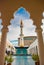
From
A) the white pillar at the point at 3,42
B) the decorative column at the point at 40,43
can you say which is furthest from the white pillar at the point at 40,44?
the white pillar at the point at 3,42

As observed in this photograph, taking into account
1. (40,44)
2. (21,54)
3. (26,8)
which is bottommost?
(21,54)

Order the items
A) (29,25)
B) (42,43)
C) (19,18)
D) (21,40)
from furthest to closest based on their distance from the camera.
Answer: (21,40) < (29,25) < (19,18) < (42,43)

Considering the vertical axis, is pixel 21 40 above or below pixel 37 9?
below

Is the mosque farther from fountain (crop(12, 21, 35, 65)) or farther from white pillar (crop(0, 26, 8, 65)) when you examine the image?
fountain (crop(12, 21, 35, 65))

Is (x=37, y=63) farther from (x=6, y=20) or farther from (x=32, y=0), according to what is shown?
(x=32, y=0)

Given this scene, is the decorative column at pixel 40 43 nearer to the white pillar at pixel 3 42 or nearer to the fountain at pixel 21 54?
the white pillar at pixel 3 42

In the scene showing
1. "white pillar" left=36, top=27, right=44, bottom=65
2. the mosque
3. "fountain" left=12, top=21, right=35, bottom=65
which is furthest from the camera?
"fountain" left=12, top=21, right=35, bottom=65

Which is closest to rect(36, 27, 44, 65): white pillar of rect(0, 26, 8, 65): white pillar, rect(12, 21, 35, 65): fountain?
rect(0, 26, 8, 65): white pillar

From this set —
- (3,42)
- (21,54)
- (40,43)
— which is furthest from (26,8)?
(21,54)

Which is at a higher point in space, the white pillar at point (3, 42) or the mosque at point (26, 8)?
the mosque at point (26, 8)

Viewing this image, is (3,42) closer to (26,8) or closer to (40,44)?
(40,44)

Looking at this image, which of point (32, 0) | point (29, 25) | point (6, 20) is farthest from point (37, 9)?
point (29, 25)

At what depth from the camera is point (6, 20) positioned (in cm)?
507

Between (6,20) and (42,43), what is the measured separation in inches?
60.6
